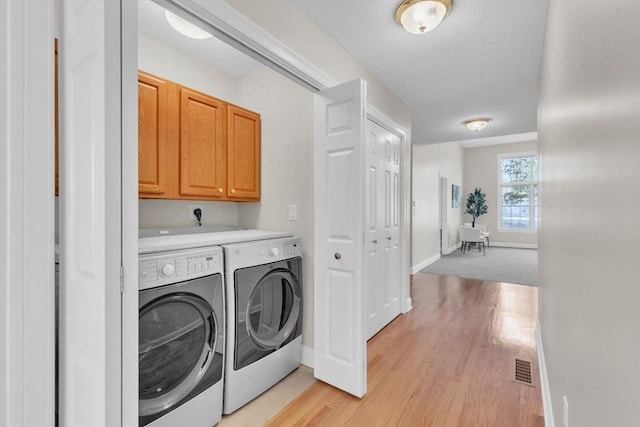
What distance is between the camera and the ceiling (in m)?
2.00

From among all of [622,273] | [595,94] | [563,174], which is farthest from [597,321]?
[563,174]

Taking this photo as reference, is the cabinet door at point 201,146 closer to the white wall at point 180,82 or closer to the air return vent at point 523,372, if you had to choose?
the white wall at point 180,82

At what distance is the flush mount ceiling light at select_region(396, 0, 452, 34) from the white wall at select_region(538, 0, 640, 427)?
0.86 metres

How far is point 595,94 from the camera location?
76 centimetres

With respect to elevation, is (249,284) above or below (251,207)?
below

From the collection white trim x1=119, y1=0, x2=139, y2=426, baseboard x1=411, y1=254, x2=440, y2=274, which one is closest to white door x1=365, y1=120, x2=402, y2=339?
white trim x1=119, y1=0, x2=139, y2=426

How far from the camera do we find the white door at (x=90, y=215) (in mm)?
922

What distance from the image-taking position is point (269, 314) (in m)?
2.10

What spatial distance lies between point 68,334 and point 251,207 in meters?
1.81

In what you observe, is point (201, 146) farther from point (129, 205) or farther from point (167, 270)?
point (129, 205)

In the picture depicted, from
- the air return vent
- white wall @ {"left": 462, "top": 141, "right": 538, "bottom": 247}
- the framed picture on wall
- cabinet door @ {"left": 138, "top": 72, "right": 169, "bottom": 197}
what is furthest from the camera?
white wall @ {"left": 462, "top": 141, "right": 538, "bottom": 247}

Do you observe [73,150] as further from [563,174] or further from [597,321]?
[563,174]

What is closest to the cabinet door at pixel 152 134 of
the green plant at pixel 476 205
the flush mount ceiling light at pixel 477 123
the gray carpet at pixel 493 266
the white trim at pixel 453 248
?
the flush mount ceiling light at pixel 477 123

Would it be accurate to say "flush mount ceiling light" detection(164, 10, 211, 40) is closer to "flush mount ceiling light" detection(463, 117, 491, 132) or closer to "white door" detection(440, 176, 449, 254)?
"flush mount ceiling light" detection(463, 117, 491, 132)
